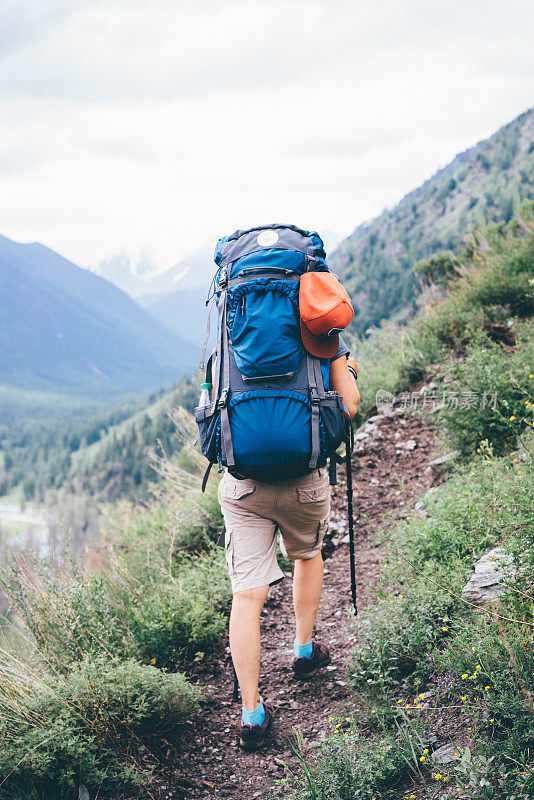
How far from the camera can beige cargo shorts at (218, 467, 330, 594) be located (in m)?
2.46

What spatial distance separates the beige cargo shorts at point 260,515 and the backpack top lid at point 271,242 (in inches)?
39.4

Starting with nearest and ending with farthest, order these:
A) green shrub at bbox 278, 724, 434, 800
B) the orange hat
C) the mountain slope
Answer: green shrub at bbox 278, 724, 434, 800
the orange hat
the mountain slope

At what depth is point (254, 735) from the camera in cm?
256

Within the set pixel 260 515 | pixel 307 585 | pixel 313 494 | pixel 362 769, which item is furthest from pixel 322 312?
pixel 362 769

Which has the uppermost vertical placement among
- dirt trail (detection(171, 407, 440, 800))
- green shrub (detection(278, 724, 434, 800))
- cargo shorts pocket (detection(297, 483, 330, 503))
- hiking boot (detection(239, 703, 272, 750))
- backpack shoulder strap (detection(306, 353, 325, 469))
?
backpack shoulder strap (detection(306, 353, 325, 469))

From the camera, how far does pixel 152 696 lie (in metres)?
2.67

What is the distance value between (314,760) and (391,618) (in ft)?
2.51

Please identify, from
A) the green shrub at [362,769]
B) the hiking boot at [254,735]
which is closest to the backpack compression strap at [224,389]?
the green shrub at [362,769]

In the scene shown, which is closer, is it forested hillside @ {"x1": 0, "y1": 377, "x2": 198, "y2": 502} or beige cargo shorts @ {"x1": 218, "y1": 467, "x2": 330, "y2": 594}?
beige cargo shorts @ {"x1": 218, "y1": 467, "x2": 330, "y2": 594}

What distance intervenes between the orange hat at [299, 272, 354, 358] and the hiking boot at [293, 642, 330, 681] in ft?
5.72

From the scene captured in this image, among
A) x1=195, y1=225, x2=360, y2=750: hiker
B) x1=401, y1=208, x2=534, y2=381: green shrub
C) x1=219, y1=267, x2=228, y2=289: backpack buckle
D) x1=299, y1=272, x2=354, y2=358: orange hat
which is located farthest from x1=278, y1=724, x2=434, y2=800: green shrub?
x1=401, y1=208, x2=534, y2=381: green shrub

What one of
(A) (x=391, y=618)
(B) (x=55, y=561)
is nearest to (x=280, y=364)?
(A) (x=391, y=618)

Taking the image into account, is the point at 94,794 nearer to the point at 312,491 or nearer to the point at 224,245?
the point at 312,491

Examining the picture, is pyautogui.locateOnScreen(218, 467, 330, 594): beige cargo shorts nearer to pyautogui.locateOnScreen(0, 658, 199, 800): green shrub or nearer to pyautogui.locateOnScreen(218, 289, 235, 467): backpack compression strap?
pyautogui.locateOnScreen(218, 289, 235, 467): backpack compression strap
